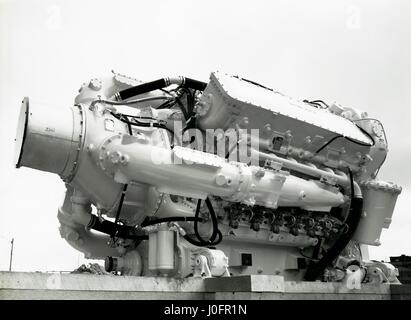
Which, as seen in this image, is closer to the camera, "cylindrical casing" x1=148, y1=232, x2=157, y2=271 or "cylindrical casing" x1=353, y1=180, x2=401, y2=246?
"cylindrical casing" x1=148, y1=232, x2=157, y2=271

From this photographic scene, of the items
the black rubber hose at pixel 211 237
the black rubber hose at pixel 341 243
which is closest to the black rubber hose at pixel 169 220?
the black rubber hose at pixel 211 237

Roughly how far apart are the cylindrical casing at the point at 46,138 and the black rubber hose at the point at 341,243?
14.4ft

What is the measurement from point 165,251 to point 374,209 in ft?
13.7

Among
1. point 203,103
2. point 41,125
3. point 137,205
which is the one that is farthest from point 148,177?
point 203,103

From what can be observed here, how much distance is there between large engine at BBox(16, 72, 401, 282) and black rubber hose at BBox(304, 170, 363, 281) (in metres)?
0.02

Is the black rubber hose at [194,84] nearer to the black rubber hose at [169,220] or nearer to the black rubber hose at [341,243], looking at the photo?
the black rubber hose at [169,220]

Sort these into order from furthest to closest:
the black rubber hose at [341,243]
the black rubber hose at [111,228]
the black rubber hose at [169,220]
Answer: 1. the black rubber hose at [341,243]
2. the black rubber hose at [111,228]
3. the black rubber hose at [169,220]

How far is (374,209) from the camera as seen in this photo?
815 centimetres

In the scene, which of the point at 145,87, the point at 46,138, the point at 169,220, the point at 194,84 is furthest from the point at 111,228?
the point at 194,84

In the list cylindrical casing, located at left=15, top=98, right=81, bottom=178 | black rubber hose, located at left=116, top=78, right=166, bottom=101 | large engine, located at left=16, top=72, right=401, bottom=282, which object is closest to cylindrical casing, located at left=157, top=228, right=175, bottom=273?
large engine, located at left=16, top=72, right=401, bottom=282

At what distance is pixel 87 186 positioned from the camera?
588 cm

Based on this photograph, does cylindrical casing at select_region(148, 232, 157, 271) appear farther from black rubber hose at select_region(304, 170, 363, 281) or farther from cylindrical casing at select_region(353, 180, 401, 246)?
cylindrical casing at select_region(353, 180, 401, 246)

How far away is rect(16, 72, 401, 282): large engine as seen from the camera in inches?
216

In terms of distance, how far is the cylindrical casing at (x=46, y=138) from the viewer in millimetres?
5344
